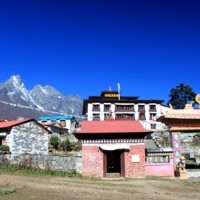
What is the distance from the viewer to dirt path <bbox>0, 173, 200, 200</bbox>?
717 inches

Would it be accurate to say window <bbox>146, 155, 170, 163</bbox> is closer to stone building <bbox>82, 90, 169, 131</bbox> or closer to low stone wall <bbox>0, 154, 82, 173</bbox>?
low stone wall <bbox>0, 154, 82, 173</bbox>

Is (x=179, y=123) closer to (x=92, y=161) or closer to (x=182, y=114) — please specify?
(x=182, y=114)

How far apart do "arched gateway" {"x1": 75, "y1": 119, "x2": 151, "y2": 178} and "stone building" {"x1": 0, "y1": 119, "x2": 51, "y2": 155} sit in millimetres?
13154

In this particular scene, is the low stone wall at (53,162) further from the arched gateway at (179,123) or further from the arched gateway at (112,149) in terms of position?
the arched gateway at (179,123)

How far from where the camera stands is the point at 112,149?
26.6 metres

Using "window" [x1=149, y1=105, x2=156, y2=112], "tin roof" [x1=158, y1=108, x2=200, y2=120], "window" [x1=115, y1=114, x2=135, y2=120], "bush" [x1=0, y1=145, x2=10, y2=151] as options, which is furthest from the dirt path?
"window" [x1=149, y1=105, x2=156, y2=112]

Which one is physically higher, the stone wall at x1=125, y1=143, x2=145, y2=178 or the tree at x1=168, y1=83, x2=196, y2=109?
the tree at x1=168, y1=83, x2=196, y2=109

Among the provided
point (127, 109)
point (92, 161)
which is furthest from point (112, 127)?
point (127, 109)

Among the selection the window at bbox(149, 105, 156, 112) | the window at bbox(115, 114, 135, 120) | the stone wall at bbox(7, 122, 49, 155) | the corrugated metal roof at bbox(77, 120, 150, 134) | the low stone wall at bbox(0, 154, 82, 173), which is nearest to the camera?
the low stone wall at bbox(0, 154, 82, 173)

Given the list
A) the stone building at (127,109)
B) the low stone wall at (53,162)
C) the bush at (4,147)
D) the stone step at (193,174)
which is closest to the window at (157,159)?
the stone step at (193,174)

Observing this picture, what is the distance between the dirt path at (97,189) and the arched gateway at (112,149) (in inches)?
74.4

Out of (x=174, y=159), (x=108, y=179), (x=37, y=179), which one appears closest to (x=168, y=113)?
(x=174, y=159)

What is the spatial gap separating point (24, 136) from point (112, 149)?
15.4m

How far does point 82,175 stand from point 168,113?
324 inches
